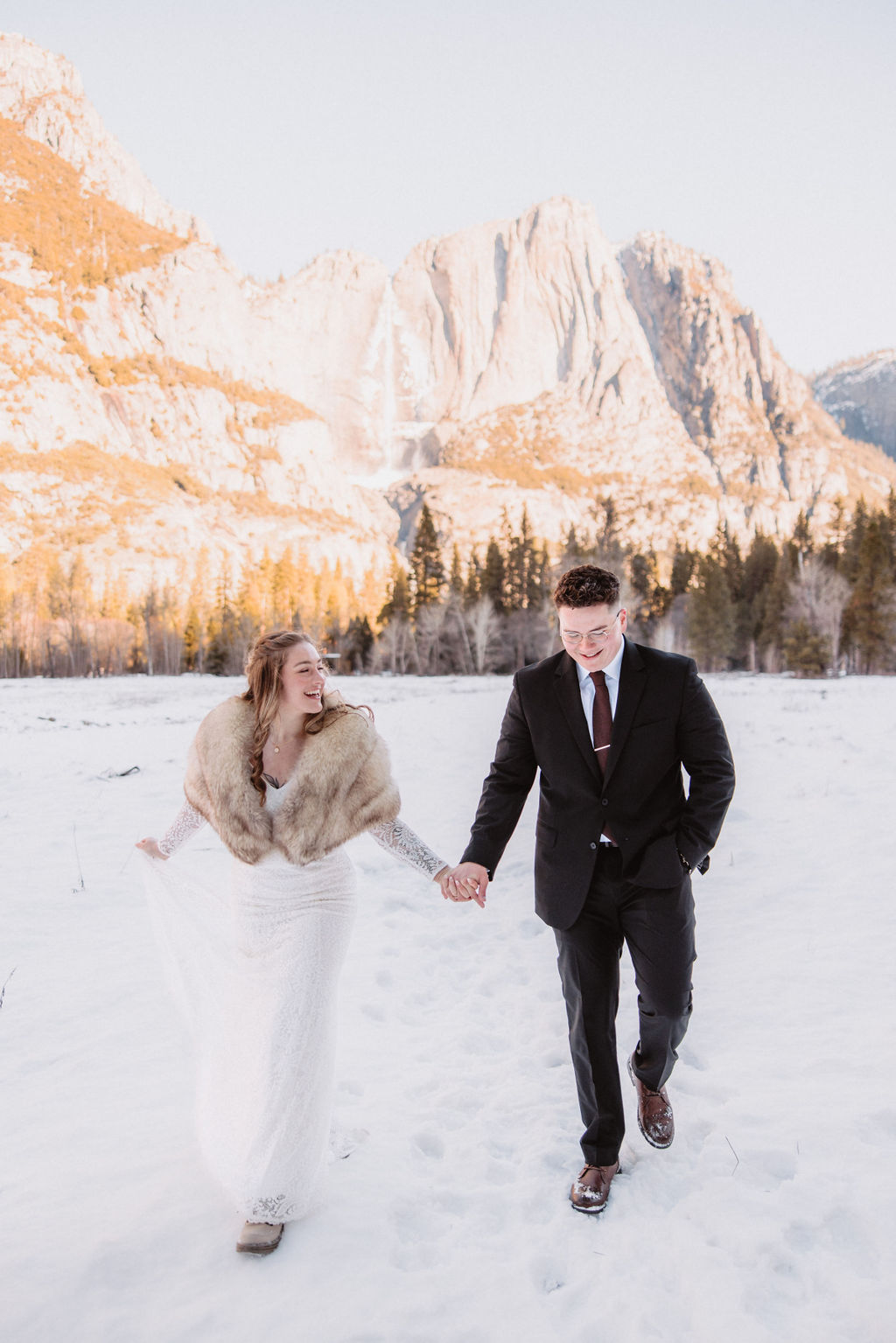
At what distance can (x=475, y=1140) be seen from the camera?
12.4 feet

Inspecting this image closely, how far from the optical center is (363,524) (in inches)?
6900

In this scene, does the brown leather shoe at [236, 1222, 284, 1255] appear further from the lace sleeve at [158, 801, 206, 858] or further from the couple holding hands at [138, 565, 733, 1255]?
the lace sleeve at [158, 801, 206, 858]

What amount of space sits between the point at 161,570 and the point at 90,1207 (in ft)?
417

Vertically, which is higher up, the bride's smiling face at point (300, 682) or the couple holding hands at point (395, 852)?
the bride's smiling face at point (300, 682)

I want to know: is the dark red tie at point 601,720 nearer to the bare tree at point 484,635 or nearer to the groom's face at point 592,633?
the groom's face at point 592,633

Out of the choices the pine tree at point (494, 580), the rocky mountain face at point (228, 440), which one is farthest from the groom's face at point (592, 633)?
the rocky mountain face at point (228, 440)

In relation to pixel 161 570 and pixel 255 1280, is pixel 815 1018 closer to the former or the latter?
pixel 255 1280

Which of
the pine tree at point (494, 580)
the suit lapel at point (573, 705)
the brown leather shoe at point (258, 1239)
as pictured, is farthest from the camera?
the pine tree at point (494, 580)

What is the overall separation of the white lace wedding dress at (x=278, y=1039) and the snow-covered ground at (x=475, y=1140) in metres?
0.23

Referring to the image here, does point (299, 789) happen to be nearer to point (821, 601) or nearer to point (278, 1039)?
point (278, 1039)

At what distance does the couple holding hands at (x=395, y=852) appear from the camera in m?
3.13

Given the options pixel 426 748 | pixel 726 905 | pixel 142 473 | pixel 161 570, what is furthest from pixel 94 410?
pixel 726 905

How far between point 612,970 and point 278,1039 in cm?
155

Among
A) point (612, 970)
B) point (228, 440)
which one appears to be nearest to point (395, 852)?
point (612, 970)
